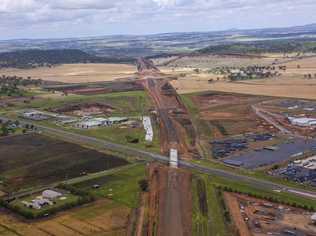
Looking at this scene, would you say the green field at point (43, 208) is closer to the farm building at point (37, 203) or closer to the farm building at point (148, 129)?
the farm building at point (37, 203)

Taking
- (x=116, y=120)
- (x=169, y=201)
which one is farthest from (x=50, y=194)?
(x=116, y=120)

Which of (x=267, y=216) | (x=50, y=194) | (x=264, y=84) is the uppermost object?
(x=264, y=84)

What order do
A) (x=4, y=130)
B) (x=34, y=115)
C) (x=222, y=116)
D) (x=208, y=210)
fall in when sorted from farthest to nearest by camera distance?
(x=34, y=115), (x=222, y=116), (x=4, y=130), (x=208, y=210)

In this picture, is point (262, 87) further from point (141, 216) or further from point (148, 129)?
point (141, 216)

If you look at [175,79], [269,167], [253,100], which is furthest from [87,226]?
[175,79]

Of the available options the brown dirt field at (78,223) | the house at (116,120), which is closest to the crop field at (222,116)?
the house at (116,120)

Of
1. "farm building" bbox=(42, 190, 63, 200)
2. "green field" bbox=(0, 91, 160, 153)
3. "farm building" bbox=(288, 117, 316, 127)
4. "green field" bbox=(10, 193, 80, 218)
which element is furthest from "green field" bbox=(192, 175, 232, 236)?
"farm building" bbox=(288, 117, 316, 127)
